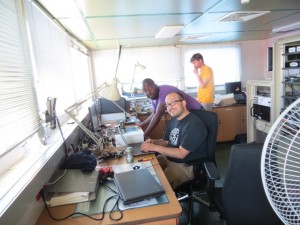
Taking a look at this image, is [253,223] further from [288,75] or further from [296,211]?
[288,75]

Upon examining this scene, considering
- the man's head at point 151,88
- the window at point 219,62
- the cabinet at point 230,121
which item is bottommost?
the cabinet at point 230,121

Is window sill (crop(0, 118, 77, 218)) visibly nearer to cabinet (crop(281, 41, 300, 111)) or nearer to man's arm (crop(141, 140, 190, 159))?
man's arm (crop(141, 140, 190, 159))

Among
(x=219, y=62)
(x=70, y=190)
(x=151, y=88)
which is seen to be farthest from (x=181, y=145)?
(x=219, y=62)

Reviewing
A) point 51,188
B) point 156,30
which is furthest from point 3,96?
point 156,30

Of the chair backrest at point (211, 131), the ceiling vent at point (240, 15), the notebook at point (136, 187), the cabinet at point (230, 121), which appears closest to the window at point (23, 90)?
the notebook at point (136, 187)

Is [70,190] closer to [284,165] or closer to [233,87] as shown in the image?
[284,165]

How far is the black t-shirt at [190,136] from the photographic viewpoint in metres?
1.77

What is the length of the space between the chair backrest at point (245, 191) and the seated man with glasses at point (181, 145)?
52 centimetres

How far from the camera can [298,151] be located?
2.14ft

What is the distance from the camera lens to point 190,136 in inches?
69.7

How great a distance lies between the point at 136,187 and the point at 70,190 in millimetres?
372

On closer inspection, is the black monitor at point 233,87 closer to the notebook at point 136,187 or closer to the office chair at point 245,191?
the office chair at point 245,191

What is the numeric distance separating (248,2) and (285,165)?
168 cm

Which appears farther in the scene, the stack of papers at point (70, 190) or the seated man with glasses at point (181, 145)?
the seated man with glasses at point (181, 145)
